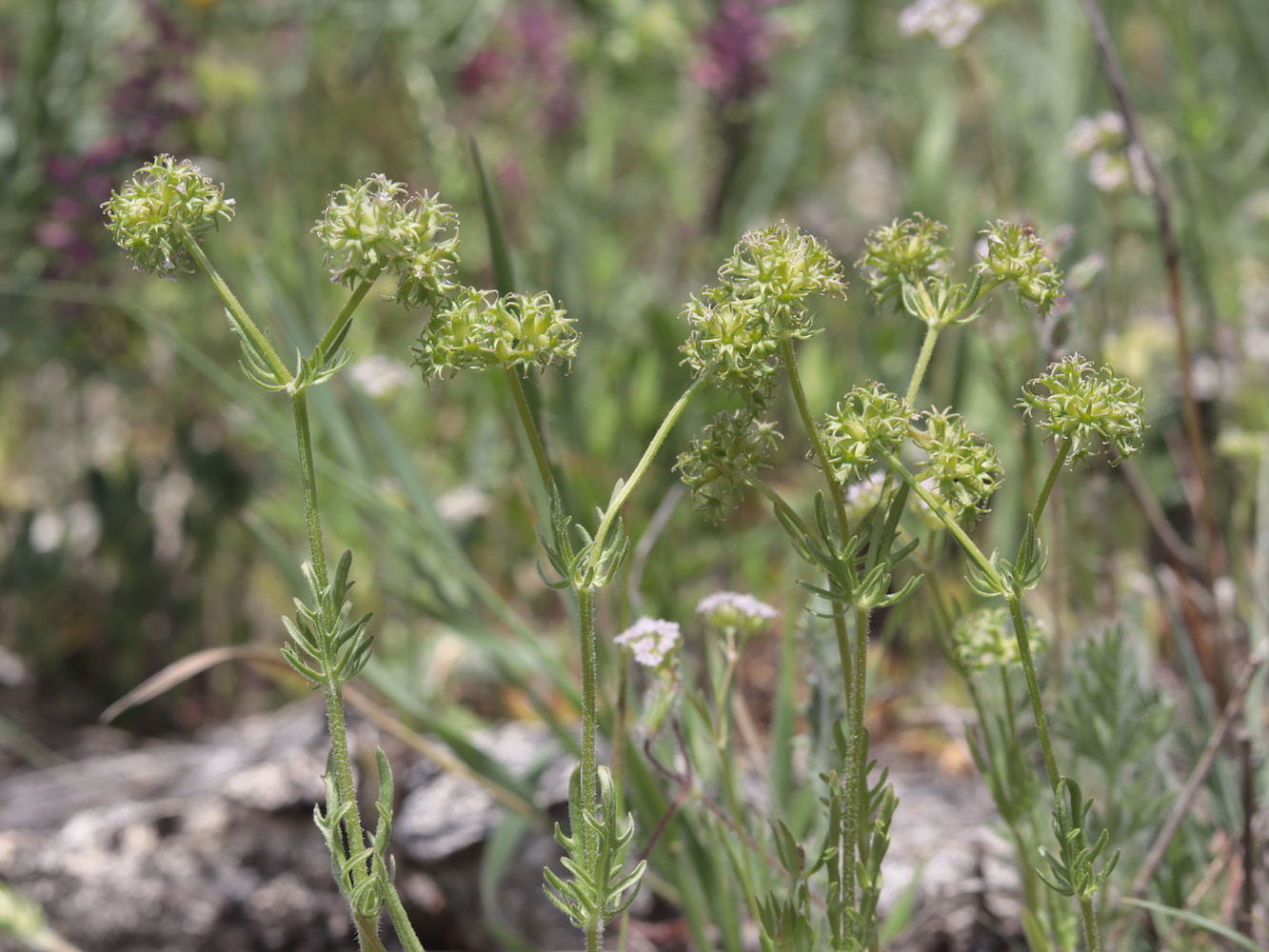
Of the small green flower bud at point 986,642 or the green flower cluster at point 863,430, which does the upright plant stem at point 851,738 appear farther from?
the small green flower bud at point 986,642

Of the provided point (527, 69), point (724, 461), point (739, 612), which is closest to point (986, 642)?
→ point (739, 612)

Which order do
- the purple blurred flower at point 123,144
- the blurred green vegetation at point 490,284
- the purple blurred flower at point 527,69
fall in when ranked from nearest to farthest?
1. the blurred green vegetation at point 490,284
2. the purple blurred flower at point 123,144
3. the purple blurred flower at point 527,69

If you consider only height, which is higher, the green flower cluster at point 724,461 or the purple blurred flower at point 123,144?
Answer: the purple blurred flower at point 123,144

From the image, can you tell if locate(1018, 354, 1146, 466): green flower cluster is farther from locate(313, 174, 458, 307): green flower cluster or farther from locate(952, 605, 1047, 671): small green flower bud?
locate(313, 174, 458, 307): green flower cluster

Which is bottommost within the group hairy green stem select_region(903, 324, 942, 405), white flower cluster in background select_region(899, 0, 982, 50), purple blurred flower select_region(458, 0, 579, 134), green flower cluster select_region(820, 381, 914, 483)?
green flower cluster select_region(820, 381, 914, 483)

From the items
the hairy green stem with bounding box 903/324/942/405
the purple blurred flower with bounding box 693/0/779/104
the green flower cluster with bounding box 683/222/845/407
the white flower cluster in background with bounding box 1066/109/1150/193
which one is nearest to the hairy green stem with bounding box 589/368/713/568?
the green flower cluster with bounding box 683/222/845/407

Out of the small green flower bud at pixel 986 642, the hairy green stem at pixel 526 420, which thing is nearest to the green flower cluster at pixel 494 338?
the hairy green stem at pixel 526 420

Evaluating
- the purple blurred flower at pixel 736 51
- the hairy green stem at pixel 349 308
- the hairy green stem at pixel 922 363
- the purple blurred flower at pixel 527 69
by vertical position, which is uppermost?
the purple blurred flower at pixel 527 69
